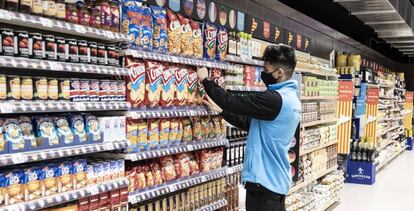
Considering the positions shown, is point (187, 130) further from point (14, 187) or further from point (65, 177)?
point (14, 187)

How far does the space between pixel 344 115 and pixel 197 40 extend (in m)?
5.48

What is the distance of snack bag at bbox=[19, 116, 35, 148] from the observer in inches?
104

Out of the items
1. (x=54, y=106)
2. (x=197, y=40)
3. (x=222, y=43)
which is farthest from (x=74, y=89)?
(x=222, y=43)

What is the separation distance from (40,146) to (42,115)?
262 millimetres

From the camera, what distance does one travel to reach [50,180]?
Answer: 2.77 meters

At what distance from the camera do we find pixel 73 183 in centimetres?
292

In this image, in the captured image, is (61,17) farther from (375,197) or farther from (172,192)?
(375,197)

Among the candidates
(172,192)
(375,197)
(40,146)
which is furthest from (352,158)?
(40,146)

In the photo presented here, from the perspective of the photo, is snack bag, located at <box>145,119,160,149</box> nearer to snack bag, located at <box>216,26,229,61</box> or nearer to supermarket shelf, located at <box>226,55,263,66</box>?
snack bag, located at <box>216,26,229,61</box>

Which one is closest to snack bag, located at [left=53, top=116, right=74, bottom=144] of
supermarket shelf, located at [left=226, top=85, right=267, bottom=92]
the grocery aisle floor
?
supermarket shelf, located at [left=226, top=85, right=267, bottom=92]

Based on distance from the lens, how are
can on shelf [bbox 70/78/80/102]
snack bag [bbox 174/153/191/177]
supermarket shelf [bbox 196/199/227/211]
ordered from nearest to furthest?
can on shelf [bbox 70/78/80/102] → snack bag [bbox 174/153/191/177] → supermarket shelf [bbox 196/199/227/211]

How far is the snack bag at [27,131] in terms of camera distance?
2641mm

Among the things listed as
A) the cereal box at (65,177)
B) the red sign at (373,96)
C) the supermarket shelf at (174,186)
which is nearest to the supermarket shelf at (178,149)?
the supermarket shelf at (174,186)

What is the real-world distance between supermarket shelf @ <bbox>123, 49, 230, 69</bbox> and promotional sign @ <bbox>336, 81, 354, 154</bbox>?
15.8 ft
